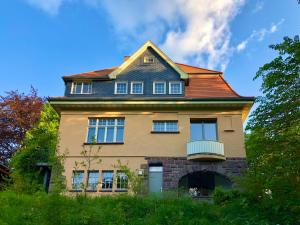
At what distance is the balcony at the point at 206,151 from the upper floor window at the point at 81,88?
8.04 metres

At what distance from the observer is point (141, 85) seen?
80.5ft

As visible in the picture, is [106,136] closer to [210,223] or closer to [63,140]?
[63,140]

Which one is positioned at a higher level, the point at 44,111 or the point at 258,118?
the point at 44,111

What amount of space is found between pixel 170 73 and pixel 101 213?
14582 millimetres

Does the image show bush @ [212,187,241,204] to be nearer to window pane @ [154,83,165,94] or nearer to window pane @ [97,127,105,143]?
window pane @ [97,127,105,143]

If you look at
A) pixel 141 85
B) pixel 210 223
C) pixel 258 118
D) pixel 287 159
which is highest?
pixel 141 85

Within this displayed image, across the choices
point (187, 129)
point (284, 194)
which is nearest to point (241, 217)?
point (284, 194)

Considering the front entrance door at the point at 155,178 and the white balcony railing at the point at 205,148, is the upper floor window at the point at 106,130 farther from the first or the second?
the white balcony railing at the point at 205,148

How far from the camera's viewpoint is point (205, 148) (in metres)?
21.4

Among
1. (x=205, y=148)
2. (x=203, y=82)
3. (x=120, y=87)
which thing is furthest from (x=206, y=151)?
(x=120, y=87)

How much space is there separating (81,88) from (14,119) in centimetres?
1196

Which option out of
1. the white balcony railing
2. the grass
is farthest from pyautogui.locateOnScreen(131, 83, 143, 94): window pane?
the grass

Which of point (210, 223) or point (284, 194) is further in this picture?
point (210, 223)

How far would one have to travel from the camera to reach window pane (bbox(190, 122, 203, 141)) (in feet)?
74.8
